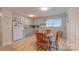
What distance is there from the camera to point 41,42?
6.31 ft

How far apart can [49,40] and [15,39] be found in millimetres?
662

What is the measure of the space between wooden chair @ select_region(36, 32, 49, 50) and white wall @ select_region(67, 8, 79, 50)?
44 centimetres

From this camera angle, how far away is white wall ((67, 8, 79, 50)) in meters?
1.73

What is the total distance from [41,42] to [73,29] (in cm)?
66

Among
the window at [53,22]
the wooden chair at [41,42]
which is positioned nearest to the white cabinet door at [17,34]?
the wooden chair at [41,42]

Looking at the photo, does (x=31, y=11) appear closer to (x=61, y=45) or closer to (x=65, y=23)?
(x=65, y=23)

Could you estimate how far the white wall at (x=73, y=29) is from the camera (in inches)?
68.1

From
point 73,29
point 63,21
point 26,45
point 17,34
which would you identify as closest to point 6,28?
point 17,34

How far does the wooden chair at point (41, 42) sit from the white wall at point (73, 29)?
1.43 ft

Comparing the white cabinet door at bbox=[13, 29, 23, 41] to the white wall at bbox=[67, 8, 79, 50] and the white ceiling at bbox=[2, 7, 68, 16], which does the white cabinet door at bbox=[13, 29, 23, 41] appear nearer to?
the white ceiling at bbox=[2, 7, 68, 16]

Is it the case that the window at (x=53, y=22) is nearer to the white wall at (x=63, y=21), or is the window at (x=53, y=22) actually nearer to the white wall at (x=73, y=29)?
the white wall at (x=63, y=21)

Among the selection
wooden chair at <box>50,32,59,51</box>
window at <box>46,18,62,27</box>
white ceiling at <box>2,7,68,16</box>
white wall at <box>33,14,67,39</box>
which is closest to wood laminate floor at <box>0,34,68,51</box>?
wooden chair at <box>50,32,59,51</box>
